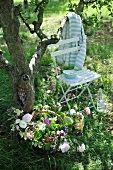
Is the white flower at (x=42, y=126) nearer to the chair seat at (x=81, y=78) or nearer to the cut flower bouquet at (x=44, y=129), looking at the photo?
the cut flower bouquet at (x=44, y=129)

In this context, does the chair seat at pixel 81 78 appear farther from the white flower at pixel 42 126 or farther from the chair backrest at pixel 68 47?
the white flower at pixel 42 126

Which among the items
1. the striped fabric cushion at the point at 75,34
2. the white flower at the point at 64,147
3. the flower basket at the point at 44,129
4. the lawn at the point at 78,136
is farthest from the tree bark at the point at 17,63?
the striped fabric cushion at the point at 75,34

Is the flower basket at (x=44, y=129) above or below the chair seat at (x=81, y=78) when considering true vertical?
below

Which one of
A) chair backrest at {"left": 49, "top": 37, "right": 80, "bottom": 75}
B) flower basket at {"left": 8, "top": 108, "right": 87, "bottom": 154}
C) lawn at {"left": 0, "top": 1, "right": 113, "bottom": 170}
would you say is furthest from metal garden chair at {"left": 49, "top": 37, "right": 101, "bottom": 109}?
flower basket at {"left": 8, "top": 108, "right": 87, "bottom": 154}

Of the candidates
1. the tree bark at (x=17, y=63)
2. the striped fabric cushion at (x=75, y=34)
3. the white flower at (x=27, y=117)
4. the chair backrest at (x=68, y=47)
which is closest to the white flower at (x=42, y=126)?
the white flower at (x=27, y=117)

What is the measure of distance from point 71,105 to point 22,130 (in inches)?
53.0

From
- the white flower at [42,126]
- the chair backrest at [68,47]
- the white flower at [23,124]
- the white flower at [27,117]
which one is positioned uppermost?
the chair backrest at [68,47]

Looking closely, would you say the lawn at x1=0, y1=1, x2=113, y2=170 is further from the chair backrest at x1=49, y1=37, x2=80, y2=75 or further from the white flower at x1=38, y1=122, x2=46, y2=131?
the chair backrest at x1=49, y1=37, x2=80, y2=75

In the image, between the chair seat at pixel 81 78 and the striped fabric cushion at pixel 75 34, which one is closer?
the chair seat at pixel 81 78

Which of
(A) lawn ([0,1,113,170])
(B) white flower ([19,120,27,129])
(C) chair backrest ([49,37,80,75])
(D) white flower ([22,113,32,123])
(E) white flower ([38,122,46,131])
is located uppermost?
(C) chair backrest ([49,37,80,75])

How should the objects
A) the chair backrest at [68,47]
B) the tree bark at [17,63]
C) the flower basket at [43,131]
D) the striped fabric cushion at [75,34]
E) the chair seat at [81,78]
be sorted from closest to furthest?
the tree bark at [17,63] → the flower basket at [43,131] → the chair seat at [81,78] → the chair backrest at [68,47] → the striped fabric cushion at [75,34]

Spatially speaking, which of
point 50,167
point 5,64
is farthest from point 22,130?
point 5,64

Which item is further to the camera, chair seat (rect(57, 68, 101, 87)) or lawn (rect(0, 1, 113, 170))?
chair seat (rect(57, 68, 101, 87))

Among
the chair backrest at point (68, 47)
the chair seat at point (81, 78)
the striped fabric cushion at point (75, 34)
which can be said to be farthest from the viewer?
the striped fabric cushion at point (75, 34)
